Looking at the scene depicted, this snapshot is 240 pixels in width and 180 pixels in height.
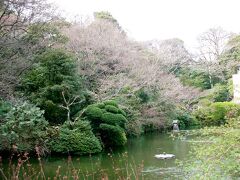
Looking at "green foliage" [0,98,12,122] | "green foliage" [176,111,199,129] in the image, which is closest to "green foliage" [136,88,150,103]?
"green foliage" [176,111,199,129]

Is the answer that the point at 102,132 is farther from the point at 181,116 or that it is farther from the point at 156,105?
the point at 181,116

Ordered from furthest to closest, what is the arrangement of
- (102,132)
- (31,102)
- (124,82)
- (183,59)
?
(183,59), (124,82), (102,132), (31,102)

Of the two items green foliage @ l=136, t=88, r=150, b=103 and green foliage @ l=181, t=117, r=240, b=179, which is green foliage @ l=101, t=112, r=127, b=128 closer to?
green foliage @ l=136, t=88, r=150, b=103

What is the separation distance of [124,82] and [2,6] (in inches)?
427

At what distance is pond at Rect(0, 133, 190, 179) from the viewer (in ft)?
39.1

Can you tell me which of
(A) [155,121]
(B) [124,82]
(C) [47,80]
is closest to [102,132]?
(C) [47,80]

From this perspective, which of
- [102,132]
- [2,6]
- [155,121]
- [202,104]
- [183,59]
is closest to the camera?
[2,6]

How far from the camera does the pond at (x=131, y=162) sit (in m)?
11.9

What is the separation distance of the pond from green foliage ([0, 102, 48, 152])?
2.52 feet

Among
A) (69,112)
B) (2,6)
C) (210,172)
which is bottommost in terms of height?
(210,172)

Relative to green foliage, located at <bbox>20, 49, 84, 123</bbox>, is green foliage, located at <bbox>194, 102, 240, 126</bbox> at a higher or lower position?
lower

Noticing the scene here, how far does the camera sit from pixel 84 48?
24.1 m

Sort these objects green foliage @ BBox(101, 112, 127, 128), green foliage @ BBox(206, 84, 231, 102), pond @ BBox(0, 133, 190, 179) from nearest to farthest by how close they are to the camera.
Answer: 1. pond @ BBox(0, 133, 190, 179)
2. green foliage @ BBox(101, 112, 127, 128)
3. green foliage @ BBox(206, 84, 231, 102)

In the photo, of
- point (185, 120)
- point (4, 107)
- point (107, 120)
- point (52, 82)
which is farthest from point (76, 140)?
point (185, 120)
